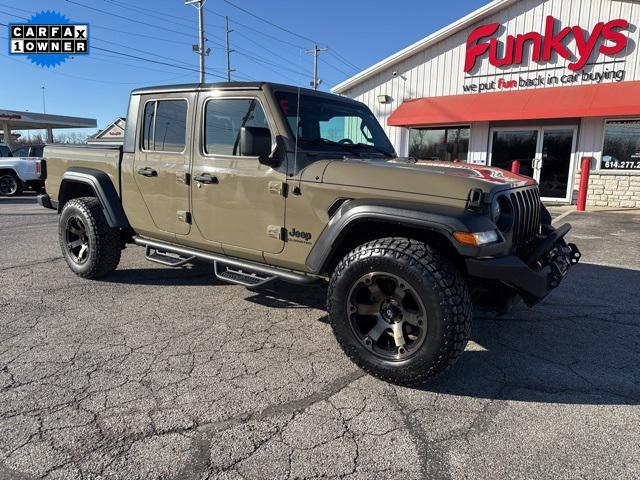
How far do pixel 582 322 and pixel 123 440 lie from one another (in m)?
3.74

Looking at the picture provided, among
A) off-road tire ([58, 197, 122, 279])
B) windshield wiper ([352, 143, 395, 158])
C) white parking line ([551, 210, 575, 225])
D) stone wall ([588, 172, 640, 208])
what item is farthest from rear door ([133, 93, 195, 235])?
stone wall ([588, 172, 640, 208])

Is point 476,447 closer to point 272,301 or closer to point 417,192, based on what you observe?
point 417,192

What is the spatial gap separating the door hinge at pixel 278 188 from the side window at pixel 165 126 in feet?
3.68

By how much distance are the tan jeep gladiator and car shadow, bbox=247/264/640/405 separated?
44 centimetres

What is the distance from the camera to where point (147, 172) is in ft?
14.2

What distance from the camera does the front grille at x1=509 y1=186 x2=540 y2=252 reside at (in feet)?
10.0

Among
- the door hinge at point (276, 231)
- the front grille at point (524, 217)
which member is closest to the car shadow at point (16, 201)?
the door hinge at point (276, 231)

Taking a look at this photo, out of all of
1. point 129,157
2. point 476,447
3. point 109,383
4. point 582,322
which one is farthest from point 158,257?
point 582,322

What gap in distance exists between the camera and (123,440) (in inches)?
91.5

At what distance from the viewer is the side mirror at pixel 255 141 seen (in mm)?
3182

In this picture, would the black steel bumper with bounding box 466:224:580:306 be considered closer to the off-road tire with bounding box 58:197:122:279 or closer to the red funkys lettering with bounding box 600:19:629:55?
the off-road tire with bounding box 58:197:122:279

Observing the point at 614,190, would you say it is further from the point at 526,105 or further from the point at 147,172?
the point at 147,172

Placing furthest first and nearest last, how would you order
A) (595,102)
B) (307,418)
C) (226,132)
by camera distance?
(595,102) < (226,132) < (307,418)

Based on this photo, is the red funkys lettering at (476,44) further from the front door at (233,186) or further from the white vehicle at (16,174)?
the white vehicle at (16,174)
